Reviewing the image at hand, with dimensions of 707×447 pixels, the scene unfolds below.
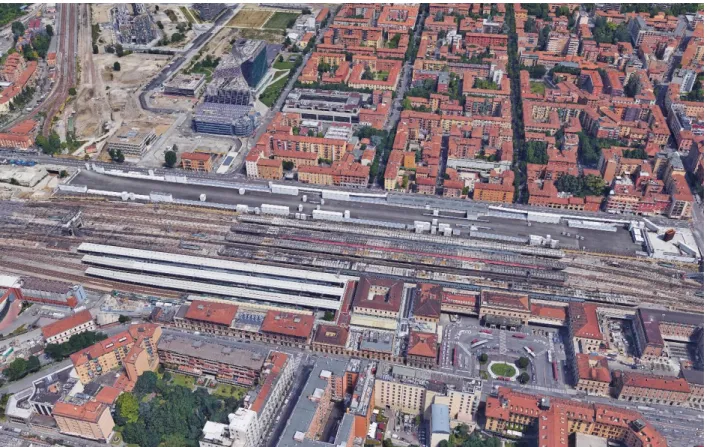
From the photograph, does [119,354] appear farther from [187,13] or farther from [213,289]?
[187,13]

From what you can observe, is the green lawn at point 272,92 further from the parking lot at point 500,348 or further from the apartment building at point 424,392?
the apartment building at point 424,392

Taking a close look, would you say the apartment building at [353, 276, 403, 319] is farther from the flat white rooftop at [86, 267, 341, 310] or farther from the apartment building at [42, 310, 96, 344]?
the apartment building at [42, 310, 96, 344]

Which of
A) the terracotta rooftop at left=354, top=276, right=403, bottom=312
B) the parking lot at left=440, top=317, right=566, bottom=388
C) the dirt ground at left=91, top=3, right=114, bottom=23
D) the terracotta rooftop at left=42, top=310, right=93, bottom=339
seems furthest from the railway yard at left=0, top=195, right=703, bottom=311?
the dirt ground at left=91, top=3, right=114, bottom=23

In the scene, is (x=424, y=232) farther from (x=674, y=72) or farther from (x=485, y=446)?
(x=674, y=72)

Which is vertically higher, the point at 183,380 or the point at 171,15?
the point at 171,15

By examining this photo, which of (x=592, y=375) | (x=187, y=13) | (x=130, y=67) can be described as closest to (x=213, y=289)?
(x=592, y=375)

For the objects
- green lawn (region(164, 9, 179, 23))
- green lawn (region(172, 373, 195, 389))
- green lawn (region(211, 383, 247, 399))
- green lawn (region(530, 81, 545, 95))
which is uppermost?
green lawn (region(164, 9, 179, 23))
